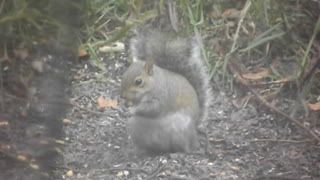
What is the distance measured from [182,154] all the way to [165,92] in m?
0.18

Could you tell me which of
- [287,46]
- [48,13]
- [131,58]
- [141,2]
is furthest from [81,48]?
[287,46]

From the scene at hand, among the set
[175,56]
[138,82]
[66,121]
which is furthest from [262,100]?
[66,121]

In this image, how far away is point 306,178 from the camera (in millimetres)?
2150

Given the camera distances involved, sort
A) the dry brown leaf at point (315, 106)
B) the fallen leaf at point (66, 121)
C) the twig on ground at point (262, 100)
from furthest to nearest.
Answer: the dry brown leaf at point (315, 106), the twig on ground at point (262, 100), the fallen leaf at point (66, 121)

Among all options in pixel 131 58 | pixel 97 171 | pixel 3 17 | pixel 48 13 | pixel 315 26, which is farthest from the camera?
→ pixel 315 26

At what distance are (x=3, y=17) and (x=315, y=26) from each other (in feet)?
3.15

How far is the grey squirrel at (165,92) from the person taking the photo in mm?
2254

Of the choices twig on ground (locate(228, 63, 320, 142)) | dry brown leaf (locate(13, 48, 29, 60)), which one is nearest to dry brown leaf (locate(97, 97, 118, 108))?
dry brown leaf (locate(13, 48, 29, 60))

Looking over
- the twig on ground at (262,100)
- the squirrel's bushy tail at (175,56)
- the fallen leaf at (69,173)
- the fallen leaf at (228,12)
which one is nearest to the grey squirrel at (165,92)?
the squirrel's bushy tail at (175,56)

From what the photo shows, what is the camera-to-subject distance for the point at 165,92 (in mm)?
2301

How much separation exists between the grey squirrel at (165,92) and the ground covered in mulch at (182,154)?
40 mm

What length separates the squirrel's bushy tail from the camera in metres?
2.36

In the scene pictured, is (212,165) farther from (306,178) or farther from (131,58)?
(131,58)

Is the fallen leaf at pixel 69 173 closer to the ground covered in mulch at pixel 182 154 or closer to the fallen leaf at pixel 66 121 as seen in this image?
the ground covered in mulch at pixel 182 154
